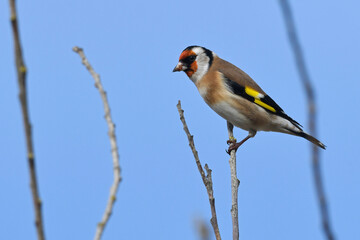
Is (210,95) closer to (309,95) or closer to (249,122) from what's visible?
(249,122)

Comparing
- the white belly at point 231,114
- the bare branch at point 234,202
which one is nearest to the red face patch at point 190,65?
the white belly at point 231,114

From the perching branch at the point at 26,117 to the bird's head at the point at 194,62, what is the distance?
5.62 m

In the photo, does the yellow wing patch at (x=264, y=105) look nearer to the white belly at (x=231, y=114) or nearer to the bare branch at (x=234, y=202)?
the white belly at (x=231, y=114)

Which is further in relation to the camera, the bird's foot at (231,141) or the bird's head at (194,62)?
the bird's head at (194,62)

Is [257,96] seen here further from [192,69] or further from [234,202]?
[234,202]

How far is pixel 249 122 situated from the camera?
6.45 m

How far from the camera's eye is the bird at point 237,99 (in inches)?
252

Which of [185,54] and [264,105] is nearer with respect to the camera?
[264,105]

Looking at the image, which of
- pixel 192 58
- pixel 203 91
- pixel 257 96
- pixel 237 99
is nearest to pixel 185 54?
pixel 192 58

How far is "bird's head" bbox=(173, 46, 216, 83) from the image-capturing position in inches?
271

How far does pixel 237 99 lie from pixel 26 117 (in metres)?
5.38

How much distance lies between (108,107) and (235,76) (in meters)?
5.04

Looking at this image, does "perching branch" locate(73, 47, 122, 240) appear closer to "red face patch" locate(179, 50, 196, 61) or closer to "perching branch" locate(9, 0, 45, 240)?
"perching branch" locate(9, 0, 45, 240)

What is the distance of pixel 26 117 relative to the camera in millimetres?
1219
